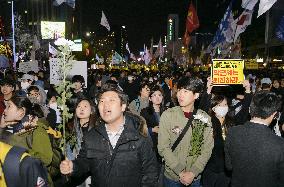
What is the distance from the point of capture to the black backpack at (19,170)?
2.72 metres

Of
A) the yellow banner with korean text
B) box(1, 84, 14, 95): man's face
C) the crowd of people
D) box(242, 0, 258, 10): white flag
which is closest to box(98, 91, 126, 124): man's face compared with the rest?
the crowd of people

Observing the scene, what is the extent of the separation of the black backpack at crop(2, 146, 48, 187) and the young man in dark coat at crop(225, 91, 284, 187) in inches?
97.0

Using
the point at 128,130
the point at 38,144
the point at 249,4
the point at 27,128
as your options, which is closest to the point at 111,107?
the point at 128,130

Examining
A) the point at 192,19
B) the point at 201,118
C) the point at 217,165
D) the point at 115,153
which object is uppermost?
the point at 192,19

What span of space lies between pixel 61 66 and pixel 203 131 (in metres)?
2.36

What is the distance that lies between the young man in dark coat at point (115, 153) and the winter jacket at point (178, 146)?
114 cm

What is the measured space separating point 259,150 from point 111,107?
1.71 meters

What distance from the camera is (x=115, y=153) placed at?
4.29m

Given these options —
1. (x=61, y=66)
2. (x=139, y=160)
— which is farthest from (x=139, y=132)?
(x=61, y=66)

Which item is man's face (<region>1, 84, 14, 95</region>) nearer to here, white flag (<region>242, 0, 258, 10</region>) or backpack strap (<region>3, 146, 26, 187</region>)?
backpack strap (<region>3, 146, 26, 187</region>)

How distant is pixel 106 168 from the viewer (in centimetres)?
431

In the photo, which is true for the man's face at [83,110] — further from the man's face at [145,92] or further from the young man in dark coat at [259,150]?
the man's face at [145,92]

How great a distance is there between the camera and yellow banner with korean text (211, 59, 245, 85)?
9484 mm

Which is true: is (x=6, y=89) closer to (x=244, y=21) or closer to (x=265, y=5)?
(x=265, y=5)
